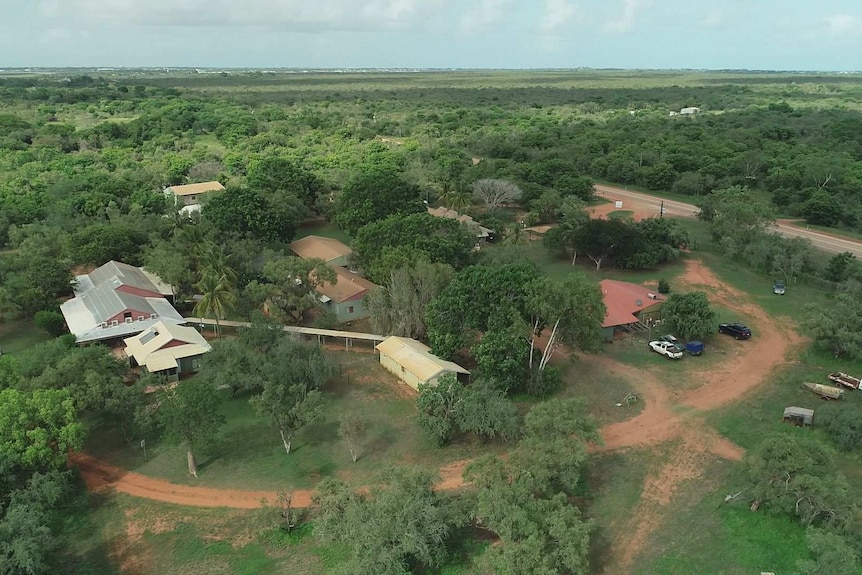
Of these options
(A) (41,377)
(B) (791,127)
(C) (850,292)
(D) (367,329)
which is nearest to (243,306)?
(D) (367,329)

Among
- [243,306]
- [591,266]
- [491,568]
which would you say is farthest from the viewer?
[591,266]

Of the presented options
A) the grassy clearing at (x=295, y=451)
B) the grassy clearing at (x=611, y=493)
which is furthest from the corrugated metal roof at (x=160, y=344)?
the grassy clearing at (x=611, y=493)

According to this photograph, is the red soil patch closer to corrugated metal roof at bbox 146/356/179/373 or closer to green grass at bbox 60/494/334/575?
corrugated metal roof at bbox 146/356/179/373

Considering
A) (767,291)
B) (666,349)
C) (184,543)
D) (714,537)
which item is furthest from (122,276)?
(767,291)

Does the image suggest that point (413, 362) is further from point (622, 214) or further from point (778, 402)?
point (622, 214)

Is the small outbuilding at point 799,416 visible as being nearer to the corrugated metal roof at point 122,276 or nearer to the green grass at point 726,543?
the green grass at point 726,543

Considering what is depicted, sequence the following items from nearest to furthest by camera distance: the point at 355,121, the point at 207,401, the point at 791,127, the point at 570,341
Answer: the point at 207,401
the point at 570,341
the point at 791,127
the point at 355,121

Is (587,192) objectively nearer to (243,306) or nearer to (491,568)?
(243,306)
